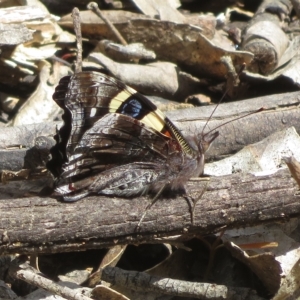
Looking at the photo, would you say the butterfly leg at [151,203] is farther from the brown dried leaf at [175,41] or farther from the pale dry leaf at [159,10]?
the pale dry leaf at [159,10]

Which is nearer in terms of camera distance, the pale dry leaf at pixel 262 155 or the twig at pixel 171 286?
the twig at pixel 171 286

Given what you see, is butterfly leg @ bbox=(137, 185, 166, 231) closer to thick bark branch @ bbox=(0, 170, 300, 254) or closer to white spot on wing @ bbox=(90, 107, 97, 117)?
thick bark branch @ bbox=(0, 170, 300, 254)

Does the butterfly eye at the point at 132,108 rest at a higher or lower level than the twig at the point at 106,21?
higher

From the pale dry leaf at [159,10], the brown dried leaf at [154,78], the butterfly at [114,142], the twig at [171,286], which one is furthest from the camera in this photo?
the pale dry leaf at [159,10]

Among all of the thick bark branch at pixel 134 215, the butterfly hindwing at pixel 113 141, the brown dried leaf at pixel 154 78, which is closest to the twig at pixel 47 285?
the thick bark branch at pixel 134 215

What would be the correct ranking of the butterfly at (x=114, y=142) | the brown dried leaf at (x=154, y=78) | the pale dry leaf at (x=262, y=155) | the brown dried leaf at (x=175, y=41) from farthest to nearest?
the brown dried leaf at (x=175, y=41) < the brown dried leaf at (x=154, y=78) < the pale dry leaf at (x=262, y=155) < the butterfly at (x=114, y=142)

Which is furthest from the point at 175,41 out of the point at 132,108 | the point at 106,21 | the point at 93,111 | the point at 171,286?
the point at 171,286
